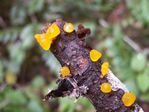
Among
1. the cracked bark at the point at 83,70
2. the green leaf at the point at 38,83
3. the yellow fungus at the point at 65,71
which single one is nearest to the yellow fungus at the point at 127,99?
the cracked bark at the point at 83,70

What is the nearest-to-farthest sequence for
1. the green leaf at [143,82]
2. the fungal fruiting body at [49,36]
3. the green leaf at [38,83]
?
the fungal fruiting body at [49,36] → the green leaf at [143,82] → the green leaf at [38,83]

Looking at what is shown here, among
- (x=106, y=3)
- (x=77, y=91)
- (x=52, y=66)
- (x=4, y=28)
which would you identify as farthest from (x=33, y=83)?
(x=77, y=91)

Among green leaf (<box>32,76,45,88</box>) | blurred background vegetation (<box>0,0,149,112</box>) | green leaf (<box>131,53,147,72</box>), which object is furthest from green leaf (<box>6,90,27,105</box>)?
green leaf (<box>131,53,147,72</box>)

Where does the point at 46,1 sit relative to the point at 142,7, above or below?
A: above

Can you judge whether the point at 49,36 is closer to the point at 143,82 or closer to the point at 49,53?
the point at 143,82

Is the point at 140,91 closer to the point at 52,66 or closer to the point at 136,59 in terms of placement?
the point at 136,59

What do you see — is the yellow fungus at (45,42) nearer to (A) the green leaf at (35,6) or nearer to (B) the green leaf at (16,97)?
(B) the green leaf at (16,97)

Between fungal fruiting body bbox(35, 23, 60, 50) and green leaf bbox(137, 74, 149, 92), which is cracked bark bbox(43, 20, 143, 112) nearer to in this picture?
fungal fruiting body bbox(35, 23, 60, 50)
